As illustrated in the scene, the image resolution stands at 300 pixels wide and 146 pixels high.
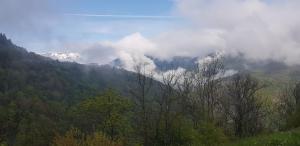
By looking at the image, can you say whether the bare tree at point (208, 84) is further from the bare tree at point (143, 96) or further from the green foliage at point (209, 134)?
the green foliage at point (209, 134)

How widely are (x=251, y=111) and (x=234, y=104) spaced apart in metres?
4.09

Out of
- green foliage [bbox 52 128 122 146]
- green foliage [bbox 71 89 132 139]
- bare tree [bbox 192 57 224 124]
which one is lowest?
green foliage [bbox 52 128 122 146]

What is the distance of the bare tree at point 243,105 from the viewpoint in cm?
8281

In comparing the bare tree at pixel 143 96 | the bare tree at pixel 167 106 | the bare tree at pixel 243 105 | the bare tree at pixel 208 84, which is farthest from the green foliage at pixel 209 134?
the bare tree at pixel 243 105

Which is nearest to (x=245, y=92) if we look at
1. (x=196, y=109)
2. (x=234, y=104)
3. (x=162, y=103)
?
(x=234, y=104)

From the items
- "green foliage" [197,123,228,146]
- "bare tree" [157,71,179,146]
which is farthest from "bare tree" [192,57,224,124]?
"green foliage" [197,123,228,146]

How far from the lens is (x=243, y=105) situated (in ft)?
274

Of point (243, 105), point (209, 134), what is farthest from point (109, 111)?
point (209, 134)

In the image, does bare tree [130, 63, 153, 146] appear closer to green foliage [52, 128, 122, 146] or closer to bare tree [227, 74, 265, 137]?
green foliage [52, 128, 122, 146]

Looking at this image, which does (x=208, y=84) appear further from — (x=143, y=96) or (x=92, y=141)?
(x=92, y=141)

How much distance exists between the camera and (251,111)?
3376 inches

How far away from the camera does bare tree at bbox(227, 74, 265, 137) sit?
82812mm

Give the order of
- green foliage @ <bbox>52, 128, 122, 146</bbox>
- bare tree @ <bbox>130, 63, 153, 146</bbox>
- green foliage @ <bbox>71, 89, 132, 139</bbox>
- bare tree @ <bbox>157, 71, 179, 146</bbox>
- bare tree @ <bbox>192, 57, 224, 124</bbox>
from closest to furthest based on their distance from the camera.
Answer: green foliage @ <bbox>52, 128, 122, 146</bbox>, bare tree @ <bbox>157, 71, 179, 146</bbox>, bare tree @ <bbox>130, 63, 153, 146</bbox>, bare tree @ <bbox>192, 57, 224, 124</bbox>, green foliage @ <bbox>71, 89, 132, 139</bbox>

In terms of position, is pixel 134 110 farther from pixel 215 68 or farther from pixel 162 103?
pixel 215 68
